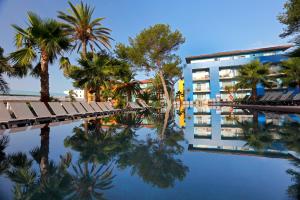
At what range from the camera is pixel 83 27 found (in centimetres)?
2167

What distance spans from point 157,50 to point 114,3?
1231 cm

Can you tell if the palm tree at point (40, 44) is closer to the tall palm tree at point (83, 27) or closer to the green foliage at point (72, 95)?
the tall palm tree at point (83, 27)

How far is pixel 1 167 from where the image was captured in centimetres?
390

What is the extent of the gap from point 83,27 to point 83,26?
0.09 meters

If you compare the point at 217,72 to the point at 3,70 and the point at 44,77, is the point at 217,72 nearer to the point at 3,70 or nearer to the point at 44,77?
the point at 44,77

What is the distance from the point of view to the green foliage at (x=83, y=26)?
21.3m

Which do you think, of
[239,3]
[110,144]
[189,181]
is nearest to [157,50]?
[239,3]

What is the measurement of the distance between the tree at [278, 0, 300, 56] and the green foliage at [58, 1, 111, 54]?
15.3m

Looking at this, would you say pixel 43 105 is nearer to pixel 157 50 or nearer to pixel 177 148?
pixel 177 148

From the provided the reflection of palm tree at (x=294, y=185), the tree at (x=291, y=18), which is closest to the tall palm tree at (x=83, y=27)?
the tree at (x=291, y=18)

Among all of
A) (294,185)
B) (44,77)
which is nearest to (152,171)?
(294,185)

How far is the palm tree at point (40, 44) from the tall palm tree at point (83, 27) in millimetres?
7014

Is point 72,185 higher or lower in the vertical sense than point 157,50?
lower

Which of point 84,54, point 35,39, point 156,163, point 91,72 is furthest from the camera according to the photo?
point 84,54
